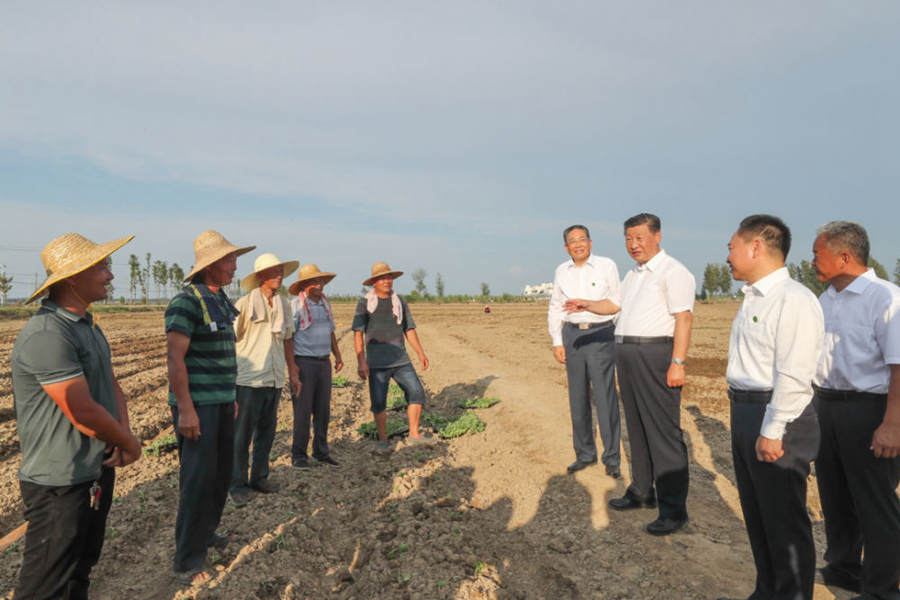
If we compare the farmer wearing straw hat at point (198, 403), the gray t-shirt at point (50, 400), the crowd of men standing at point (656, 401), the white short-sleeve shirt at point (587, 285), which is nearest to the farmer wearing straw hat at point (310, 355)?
the crowd of men standing at point (656, 401)

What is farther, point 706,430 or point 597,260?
point 706,430

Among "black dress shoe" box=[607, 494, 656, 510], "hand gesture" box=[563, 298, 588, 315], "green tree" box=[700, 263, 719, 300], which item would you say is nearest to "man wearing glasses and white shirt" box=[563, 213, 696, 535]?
"black dress shoe" box=[607, 494, 656, 510]

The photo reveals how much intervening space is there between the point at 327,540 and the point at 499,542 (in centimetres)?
139

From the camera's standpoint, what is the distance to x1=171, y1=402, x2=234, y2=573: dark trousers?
347 centimetres

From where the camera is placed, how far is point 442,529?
4.38 meters

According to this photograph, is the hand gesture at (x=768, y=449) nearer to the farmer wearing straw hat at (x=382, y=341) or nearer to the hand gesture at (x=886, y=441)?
the hand gesture at (x=886, y=441)

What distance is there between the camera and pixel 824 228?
3.26m

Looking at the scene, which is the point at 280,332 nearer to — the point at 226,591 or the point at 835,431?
the point at 226,591

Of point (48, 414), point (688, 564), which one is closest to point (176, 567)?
point (48, 414)

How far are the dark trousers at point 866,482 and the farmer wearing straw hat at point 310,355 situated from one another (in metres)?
4.43

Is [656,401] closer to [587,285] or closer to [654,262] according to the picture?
[654,262]

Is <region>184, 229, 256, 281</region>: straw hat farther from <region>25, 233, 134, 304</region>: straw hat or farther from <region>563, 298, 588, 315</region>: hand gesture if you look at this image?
<region>563, 298, 588, 315</region>: hand gesture

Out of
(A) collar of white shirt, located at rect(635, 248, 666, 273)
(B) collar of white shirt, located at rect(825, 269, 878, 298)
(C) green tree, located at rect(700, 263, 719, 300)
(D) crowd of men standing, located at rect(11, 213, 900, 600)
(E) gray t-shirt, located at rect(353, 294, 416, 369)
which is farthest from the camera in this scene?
(C) green tree, located at rect(700, 263, 719, 300)

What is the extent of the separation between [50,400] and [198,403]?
1.04 metres
